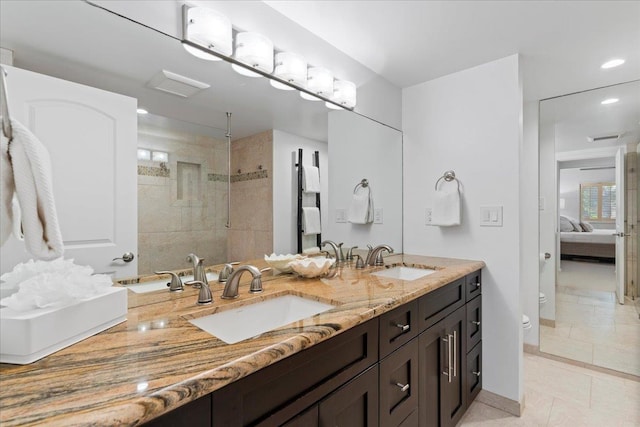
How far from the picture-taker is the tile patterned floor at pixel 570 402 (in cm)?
185

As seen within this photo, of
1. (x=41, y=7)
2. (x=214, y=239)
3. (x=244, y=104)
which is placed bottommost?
(x=214, y=239)

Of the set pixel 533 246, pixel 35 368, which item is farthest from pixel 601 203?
pixel 35 368

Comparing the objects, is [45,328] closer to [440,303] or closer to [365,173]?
[440,303]

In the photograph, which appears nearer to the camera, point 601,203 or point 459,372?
point 459,372

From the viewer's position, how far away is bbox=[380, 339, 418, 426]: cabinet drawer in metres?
1.18

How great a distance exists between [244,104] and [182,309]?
37.5 inches

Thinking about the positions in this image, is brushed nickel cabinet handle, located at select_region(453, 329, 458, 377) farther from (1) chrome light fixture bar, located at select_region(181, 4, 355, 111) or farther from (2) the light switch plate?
(1) chrome light fixture bar, located at select_region(181, 4, 355, 111)

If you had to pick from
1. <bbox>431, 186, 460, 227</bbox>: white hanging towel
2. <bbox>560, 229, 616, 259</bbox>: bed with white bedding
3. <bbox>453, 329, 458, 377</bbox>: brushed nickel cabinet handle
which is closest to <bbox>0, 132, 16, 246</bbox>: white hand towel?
<bbox>453, 329, 458, 377</bbox>: brushed nickel cabinet handle

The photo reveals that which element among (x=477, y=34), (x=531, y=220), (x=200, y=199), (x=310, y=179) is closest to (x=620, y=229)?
(x=531, y=220)

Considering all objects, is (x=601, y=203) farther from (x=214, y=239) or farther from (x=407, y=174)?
(x=214, y=239)

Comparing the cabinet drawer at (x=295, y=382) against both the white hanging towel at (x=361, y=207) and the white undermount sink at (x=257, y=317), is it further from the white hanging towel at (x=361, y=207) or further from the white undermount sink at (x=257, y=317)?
the white hanging towel at (x=361, y=207)

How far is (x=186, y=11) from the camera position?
4.14 feet

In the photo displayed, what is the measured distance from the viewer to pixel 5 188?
0.68 m

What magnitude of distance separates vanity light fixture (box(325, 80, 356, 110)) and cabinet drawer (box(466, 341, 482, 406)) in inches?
66.3
